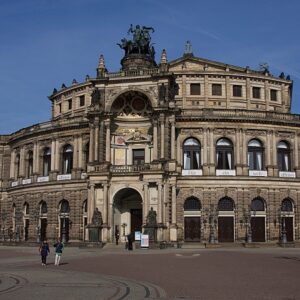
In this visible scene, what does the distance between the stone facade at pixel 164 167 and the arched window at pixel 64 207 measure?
0.50 feet

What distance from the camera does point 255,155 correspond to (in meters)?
65.8

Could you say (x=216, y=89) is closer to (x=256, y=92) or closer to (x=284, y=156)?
(x=256, y=92)

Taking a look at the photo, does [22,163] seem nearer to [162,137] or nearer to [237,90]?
[162,137]

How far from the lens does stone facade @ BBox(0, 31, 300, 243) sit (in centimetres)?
6097

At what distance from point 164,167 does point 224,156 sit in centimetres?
914

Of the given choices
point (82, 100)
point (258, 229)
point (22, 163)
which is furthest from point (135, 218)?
point (82, 100)

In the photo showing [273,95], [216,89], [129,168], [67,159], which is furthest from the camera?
[273,95]

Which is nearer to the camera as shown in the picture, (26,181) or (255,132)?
(255,132)

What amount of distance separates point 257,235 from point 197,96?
827 inches

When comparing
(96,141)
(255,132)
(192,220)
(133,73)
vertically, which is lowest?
(192,220)

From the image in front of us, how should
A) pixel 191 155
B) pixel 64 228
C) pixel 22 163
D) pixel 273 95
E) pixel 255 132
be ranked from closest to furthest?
pixel 191 155 < pixel 255 132 < pixel 64 228 < pixel 22 163 < pixel 273 95

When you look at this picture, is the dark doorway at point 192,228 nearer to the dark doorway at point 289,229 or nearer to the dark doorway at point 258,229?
the dark doorway at point 258,229

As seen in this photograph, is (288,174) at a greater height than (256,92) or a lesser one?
lesser

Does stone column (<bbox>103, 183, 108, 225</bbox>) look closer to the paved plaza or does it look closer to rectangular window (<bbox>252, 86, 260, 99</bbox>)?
rectangular window (<bbox>252, 86, 260, 99</bbox>)
